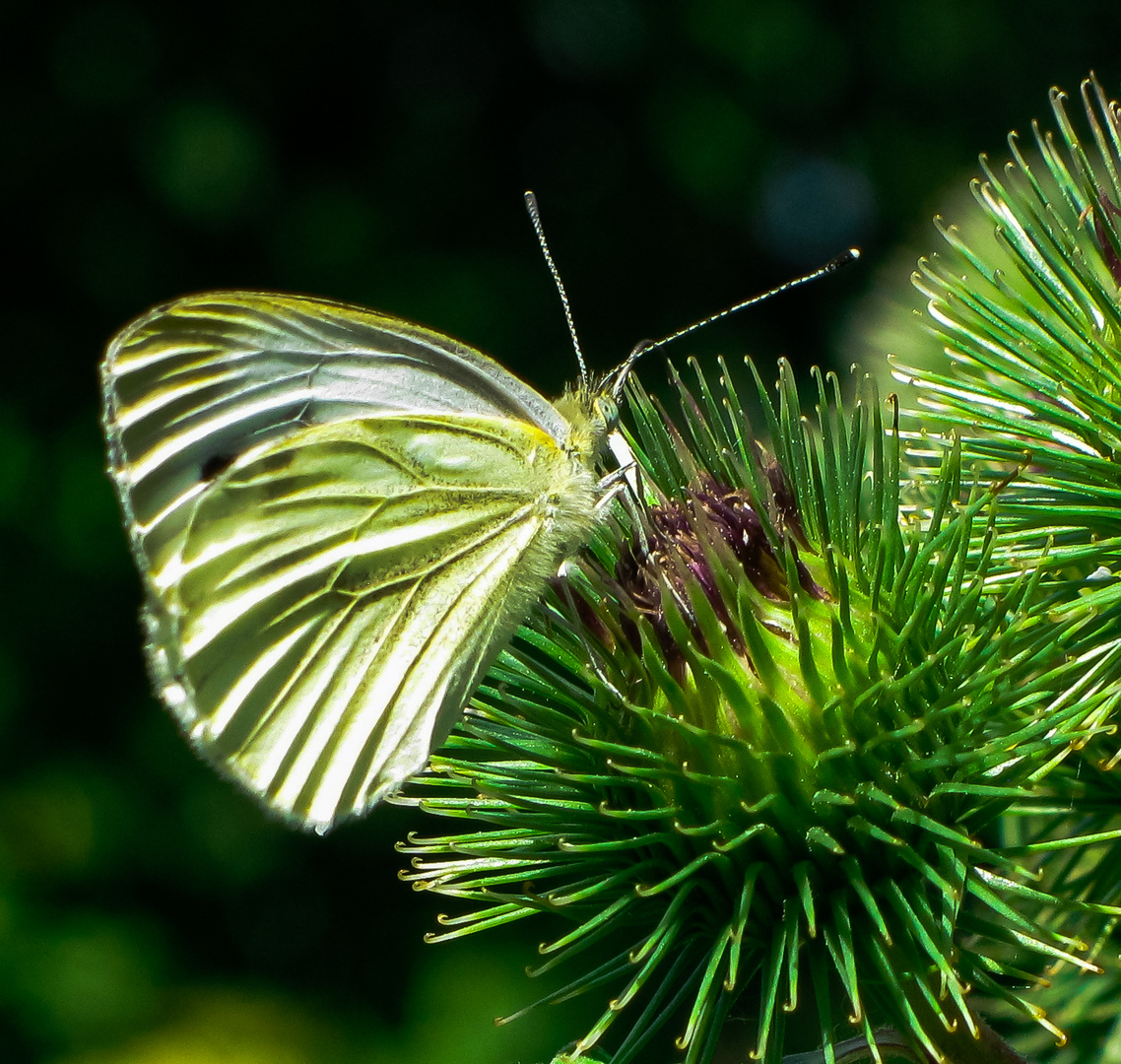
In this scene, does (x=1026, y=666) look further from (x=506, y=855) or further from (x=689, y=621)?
(x=506, y=855)

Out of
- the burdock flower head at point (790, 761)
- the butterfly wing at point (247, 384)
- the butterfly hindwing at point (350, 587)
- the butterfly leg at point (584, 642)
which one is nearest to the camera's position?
the burdock flower head at point (790, 761)

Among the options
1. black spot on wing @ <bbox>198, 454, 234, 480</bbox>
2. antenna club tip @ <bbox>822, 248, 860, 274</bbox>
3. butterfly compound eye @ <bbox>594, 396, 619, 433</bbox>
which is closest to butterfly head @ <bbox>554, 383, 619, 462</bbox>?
butterfly compound eye @ <bbox>594, 396, 619, 433</bbox>

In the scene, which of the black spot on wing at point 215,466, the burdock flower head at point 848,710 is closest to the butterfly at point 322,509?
the black spot on wing at point 215,466

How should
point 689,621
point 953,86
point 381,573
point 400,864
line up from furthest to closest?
1. point 953,86
2. point 400,864
3. point 381,573
4. point 689,621

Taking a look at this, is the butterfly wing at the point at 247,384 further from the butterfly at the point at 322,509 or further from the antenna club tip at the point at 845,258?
the antenna club tip at the point at 845,258

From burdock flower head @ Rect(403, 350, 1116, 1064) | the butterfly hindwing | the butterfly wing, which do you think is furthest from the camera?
the butterfly wing

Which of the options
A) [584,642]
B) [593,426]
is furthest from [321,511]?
[584,642]

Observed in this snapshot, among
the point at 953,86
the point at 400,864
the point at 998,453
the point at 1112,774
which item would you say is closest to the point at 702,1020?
the point at 1112,774

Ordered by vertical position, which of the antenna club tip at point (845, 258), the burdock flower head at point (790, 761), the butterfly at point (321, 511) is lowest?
the burdock flower head at point (790, 761)

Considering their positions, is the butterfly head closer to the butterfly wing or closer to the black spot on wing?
the butterfly wing
